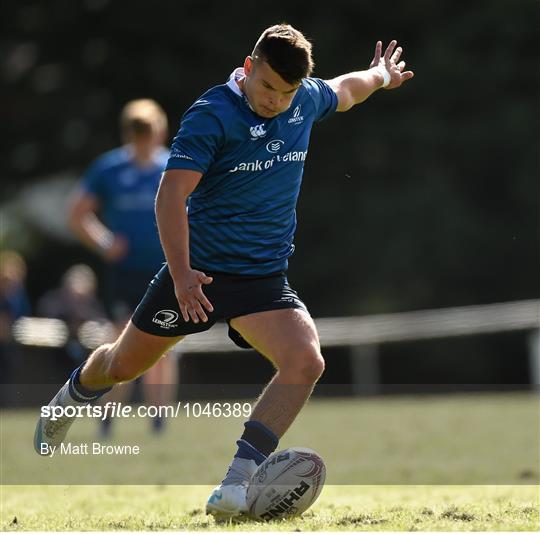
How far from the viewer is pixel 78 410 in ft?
20.8

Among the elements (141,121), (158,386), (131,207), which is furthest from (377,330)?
(141,121)

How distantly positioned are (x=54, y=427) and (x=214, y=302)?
1248mm

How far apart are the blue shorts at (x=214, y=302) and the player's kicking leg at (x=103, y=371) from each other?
0.09 meters

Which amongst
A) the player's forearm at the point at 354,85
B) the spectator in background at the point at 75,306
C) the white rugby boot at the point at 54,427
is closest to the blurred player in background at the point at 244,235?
the player's forearm at the point at 354,85

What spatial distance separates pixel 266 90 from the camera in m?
5.36

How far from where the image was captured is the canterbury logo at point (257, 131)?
545cm

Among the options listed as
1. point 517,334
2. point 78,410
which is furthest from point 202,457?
point 517,334

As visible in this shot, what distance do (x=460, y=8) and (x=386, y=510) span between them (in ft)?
55.0

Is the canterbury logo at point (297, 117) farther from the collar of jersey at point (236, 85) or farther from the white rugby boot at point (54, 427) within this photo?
the white rugby boot at point (54, 427)

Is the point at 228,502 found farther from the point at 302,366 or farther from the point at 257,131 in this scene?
Answer: the point at 257,131

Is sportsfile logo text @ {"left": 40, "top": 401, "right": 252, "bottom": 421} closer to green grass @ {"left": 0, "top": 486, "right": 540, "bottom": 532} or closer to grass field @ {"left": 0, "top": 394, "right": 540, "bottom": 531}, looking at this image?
grass field @ {"left": 0, "top": 394, "right": 540, "bottom": 531}

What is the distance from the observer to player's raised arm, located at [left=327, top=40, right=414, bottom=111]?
610 cm

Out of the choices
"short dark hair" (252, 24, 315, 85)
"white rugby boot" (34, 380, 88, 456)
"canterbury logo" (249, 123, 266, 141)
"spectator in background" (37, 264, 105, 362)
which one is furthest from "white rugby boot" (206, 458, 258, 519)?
"spectator in background" (37, 264, 105, 362)

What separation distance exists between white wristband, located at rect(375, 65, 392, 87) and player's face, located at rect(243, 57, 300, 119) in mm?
1013
